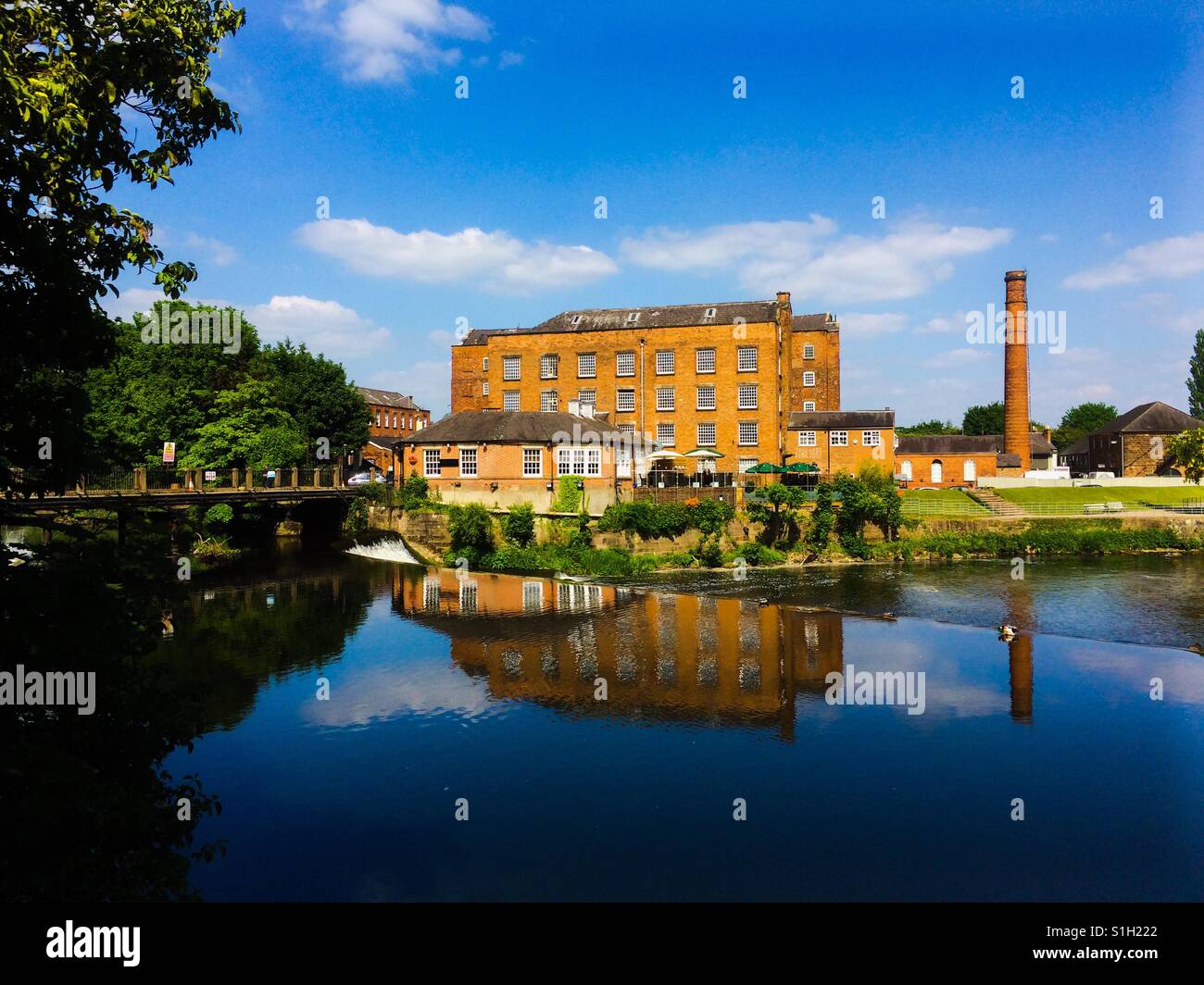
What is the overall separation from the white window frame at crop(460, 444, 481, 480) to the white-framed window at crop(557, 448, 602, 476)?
5.25m

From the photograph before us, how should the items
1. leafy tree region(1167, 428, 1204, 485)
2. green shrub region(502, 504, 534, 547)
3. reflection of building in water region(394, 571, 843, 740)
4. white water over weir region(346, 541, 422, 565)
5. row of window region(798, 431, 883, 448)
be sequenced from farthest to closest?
leafy tree region(1167, 428, 1204, 485)
row of window region(798, 431, 883, 448)
white water over weir region(346, 541, 422, 565)
green shrub region(502, 504, 534, 547)
reflection of building in water region(394, 571, 843, 740)

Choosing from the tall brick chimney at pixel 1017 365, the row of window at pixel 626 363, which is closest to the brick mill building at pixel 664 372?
the row of window at pixel 626 363

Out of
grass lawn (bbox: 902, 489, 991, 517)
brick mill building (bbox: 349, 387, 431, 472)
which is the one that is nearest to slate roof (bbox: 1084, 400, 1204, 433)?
grass lawn (bbox: 902, 489, 991, 517)

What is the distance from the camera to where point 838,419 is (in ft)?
185

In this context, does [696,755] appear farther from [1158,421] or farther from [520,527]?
[1158,421]

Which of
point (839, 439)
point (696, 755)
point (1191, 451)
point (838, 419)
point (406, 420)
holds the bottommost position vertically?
point (696, 755)

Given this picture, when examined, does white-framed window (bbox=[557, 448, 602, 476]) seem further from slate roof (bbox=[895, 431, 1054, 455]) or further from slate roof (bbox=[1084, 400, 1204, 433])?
slate roof (bbox=[1084, 400, 1204, 433])

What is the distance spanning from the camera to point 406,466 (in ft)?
162

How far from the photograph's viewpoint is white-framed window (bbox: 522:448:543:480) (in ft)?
149

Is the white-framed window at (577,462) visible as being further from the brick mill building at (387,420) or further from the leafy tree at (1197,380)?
the leafy tree at (1197,380)

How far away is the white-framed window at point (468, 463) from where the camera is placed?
46.7 m

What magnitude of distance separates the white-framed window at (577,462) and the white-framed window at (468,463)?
5.34 m

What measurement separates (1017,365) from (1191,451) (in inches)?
582

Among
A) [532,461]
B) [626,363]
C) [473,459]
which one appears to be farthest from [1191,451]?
[473,459]
